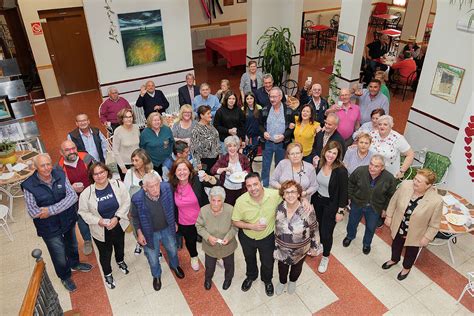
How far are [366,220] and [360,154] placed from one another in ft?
2.95

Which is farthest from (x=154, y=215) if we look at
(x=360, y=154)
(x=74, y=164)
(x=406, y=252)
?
(x=406, y=252)

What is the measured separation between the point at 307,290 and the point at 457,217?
209 centimetres

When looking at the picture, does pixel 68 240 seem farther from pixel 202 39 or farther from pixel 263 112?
pixel 202 39

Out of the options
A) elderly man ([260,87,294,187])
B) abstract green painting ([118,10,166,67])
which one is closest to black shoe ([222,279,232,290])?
elderly man ([260,87,294,187])

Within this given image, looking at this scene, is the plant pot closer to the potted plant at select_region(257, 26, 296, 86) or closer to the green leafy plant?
the potted plant at select_region(257, 26, 296, 86)

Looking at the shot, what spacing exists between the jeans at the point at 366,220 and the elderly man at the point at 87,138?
3581mm

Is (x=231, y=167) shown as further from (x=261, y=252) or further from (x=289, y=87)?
(x=289, y=87)

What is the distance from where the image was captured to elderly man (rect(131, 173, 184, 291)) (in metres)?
3.59

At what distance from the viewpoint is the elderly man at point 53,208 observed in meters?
3.64

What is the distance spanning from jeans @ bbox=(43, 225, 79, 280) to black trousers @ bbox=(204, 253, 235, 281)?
167 centimetres

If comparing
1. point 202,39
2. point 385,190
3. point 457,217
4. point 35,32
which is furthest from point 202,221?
point 202,39

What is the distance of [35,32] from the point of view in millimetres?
9219

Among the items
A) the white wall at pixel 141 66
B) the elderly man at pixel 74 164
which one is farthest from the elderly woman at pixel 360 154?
the white wall at pixel 141 66

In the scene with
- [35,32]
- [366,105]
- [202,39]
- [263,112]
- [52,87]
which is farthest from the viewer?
[202,39]
